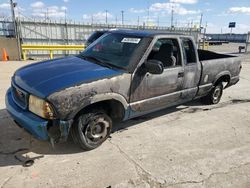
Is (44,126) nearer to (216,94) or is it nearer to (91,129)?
(91,129)

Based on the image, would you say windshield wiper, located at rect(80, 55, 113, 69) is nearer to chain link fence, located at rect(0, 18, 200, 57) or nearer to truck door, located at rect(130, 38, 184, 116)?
truck door, located at rect(130, 38, 184, 116)

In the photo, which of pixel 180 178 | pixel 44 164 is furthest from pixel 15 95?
A: pixel 180 178

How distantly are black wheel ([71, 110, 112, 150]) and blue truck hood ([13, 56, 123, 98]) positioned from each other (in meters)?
0.54

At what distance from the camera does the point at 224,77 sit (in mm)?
6273

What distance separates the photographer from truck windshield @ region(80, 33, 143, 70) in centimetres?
404

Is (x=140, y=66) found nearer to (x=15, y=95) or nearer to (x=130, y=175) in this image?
(x=130, y=175)

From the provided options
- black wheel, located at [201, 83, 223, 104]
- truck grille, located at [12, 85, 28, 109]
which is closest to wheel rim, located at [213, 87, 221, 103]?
black wheel, located at [201, 83, 223, 104]

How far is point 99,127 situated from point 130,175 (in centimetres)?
97

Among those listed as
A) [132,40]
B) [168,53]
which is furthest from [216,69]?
[132,40]

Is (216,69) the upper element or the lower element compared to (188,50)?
lower

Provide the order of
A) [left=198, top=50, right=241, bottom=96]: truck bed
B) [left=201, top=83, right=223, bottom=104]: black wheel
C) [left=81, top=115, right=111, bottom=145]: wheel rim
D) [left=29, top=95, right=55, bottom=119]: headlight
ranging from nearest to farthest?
[left=29, top=95, right=55, bottom=119]: headlight → [left=81, top=115, right=111, bottom=145]: wheel rim → [left=198, top=50, right=241, bottom=96]: truck bed → [left=201, top=83, right=223, bottom=104]: black wheel

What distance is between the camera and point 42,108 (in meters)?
3.12

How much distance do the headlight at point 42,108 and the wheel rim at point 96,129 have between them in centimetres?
60

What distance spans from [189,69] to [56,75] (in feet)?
8.92
